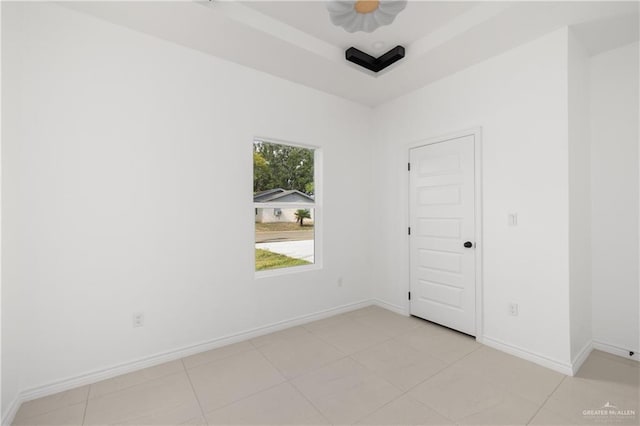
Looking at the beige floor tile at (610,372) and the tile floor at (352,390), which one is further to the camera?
the beige floor tile at (610,372)

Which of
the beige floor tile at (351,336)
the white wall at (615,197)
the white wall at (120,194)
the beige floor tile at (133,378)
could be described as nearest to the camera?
the white wall at (120,194)

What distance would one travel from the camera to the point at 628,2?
201cm

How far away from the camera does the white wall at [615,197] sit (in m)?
2.43

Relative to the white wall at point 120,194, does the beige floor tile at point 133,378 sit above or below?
below

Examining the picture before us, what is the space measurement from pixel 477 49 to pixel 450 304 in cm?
254

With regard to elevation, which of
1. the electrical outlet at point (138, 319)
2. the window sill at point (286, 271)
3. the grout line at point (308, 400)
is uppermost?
the window sill at point (286, 271)

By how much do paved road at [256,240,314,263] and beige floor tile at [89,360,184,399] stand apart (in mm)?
1300

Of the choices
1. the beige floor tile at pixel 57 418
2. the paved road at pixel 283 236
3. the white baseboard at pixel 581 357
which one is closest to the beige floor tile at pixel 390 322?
the paved road at pixel 283 236

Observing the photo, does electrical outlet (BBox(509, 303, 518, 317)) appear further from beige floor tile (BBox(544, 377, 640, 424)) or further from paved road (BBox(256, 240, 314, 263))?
paved road (BBox(256, 240, 314, 263))

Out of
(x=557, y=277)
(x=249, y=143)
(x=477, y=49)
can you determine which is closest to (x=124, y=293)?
(x=249, y=143)

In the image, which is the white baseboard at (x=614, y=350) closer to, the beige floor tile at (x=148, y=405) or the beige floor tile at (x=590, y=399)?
the beige floor tile at (x=590, y=399)

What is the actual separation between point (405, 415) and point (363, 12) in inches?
96.2

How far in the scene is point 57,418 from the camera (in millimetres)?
1796

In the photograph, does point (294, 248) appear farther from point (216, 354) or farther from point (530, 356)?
point (530, 356)
